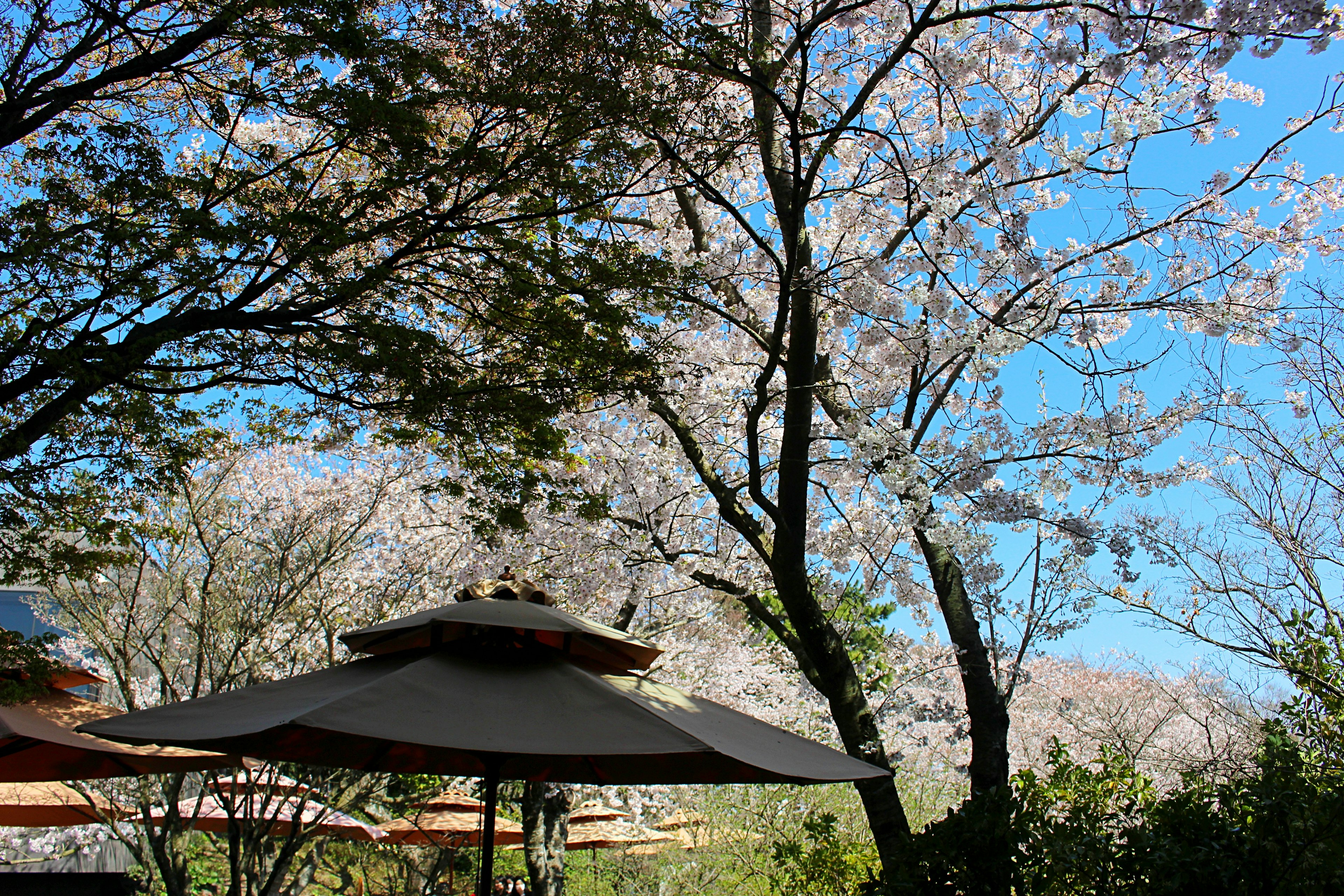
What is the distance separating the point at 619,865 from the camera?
449 inches

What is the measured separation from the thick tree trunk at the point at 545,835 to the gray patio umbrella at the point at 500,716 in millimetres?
4905

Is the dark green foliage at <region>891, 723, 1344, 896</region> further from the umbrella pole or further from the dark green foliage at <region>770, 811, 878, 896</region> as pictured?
the umbrella pole

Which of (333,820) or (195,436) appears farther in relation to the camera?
(333,820)

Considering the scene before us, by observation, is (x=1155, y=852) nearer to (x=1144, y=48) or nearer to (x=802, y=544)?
(x=802, y=544)

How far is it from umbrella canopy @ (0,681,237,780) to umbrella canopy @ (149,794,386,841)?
223cm

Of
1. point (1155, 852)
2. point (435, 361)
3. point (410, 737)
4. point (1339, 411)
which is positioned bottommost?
point (1155, 852)

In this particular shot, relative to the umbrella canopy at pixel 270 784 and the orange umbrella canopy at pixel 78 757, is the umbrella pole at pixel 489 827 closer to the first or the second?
the orange umbrella canopy at pixel 78 757

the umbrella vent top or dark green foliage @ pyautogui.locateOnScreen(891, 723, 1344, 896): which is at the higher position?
the umbrella vent top

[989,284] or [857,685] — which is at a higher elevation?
[989,284]

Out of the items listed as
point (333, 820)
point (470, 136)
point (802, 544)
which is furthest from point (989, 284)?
point (333, 820)

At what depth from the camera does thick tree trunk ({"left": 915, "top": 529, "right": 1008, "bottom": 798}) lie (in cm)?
545

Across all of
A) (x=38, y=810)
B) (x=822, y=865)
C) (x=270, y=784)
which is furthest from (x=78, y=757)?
(x=822, y=865)

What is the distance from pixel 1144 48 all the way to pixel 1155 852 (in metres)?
3.81

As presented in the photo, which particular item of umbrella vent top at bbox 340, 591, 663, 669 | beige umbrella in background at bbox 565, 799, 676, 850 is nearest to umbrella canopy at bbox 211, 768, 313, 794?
umbrella vent top at bbox 340, 591, 663, 669
